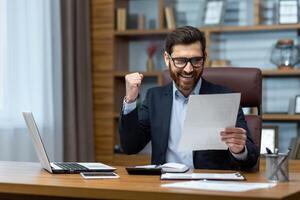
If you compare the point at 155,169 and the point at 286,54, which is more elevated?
the point at 286,54

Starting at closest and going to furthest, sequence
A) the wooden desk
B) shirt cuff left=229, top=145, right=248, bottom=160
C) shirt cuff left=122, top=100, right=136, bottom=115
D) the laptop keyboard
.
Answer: the wooden desk → the laptop keyboard → shirt cuff left=229, top=145, right=248, bottom=160 → shirt cuff left=122, top=100, right=136, bottom=115

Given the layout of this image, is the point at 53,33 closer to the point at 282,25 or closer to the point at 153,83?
the point at 153,83

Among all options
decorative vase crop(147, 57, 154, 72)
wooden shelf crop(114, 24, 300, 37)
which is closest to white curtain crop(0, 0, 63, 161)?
wooden shelf crop(114, 24, 300, 37)

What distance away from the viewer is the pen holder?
1990mm

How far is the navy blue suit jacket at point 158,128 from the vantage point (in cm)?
260

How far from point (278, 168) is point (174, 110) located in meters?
0.85

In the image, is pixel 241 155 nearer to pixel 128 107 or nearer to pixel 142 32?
pixel 128 107

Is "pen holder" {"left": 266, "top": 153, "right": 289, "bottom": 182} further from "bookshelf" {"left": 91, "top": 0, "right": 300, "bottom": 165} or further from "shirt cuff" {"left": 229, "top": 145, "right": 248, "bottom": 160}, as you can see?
"bookshelf" {"left": 91, "top": 0, "right": 300, "bottom": 165}

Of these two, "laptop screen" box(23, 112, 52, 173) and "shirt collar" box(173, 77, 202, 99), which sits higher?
"shirt collar" box(173, 77, 202, 99)

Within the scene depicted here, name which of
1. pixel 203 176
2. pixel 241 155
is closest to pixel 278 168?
pixel 203 176

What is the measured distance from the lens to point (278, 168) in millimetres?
1994

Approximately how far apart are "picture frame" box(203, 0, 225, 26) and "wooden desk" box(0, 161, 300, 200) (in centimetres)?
232

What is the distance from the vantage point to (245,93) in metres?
2.75

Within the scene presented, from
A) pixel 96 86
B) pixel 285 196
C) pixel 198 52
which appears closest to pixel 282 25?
pixel 96 86
